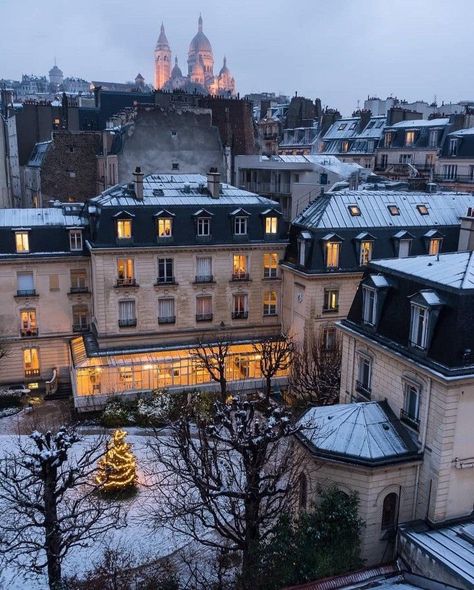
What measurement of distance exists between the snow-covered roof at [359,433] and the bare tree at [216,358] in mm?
11456

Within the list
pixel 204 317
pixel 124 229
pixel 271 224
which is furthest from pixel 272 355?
pixel 124 229

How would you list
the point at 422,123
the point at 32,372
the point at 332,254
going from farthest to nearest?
the point at 422,123 < the point at 32,372 < the point at 332,254

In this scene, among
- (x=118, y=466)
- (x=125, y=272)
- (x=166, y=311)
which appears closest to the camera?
(x=118, y=466)

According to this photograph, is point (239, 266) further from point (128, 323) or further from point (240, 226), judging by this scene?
point (128, 323)

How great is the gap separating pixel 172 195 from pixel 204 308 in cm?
723

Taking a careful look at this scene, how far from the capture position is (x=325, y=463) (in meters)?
18.2

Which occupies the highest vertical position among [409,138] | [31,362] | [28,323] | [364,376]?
[409,138]

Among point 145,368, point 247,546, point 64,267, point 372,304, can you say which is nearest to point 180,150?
point 64,267

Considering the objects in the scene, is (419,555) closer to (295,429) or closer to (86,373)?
(295,429)

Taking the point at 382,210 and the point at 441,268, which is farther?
the point at 382,210

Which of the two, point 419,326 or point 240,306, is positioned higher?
point 419,326

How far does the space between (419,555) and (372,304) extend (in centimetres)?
834

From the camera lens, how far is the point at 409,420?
18953 millimetres

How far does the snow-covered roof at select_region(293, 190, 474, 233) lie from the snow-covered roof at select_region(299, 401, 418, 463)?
50.1ft
